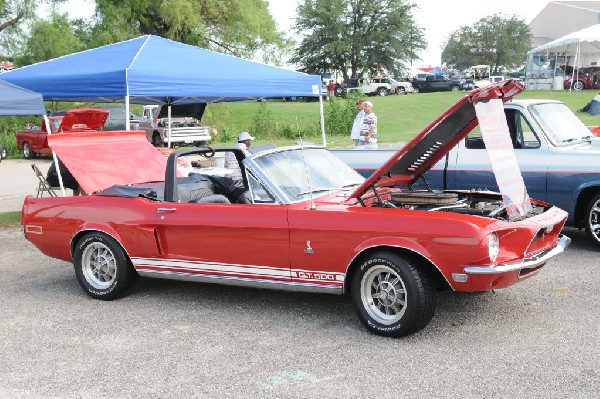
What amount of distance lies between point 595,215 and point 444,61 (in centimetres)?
8036

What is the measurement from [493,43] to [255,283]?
76069mm

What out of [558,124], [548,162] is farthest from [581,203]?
[558,124]

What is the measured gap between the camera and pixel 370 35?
242 ft

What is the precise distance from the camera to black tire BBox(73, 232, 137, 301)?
6.29 meters

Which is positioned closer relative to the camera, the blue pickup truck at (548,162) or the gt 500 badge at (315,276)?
the gt 500 badge at (315,276)

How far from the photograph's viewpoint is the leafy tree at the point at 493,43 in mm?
75250

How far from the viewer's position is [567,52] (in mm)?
46875

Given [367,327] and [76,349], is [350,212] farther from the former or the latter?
[76,349]

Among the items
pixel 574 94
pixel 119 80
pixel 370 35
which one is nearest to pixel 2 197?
pixel 119 80

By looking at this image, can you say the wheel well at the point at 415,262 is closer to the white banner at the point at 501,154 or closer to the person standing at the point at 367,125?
the white banner at the point at 501,154

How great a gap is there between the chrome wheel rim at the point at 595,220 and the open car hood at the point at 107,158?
4.89 metres

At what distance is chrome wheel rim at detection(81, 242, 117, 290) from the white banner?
3541mm

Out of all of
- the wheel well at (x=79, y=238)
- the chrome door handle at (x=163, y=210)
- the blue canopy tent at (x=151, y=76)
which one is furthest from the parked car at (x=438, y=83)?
the chrome door handle at (x=163, y=210)

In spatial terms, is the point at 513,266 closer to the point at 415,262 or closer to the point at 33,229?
the point at 415,262
